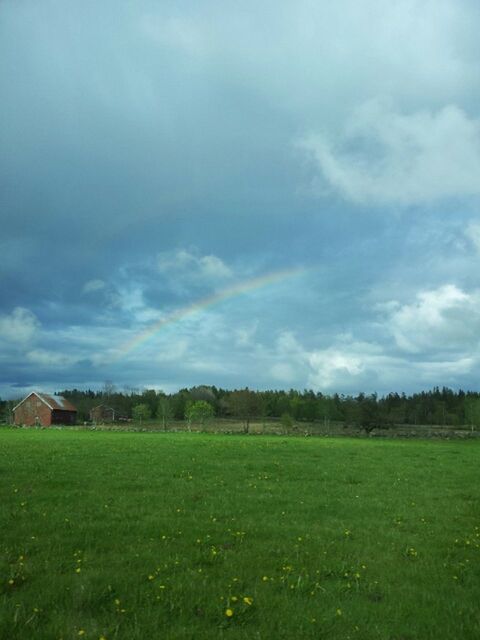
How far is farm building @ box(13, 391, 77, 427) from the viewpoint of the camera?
141625mm

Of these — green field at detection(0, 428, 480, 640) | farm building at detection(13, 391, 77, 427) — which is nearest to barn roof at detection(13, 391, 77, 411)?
farm building at detection(13, 391, 77, 427)

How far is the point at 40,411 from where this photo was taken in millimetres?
143000

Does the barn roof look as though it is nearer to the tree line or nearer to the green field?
the tree line

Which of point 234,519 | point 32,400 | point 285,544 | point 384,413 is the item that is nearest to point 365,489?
point 234,519

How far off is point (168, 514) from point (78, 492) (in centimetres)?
452

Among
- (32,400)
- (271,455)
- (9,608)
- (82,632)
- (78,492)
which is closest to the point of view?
(82,632)

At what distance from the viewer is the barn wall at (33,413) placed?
142 m

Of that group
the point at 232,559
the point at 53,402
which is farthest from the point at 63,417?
the point at 232,559

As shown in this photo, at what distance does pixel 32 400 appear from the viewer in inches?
5709

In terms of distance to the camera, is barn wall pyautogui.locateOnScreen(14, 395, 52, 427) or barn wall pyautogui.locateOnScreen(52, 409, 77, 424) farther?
barn wall pyautogui.locateOnScreen(52, 409, 77, 424)

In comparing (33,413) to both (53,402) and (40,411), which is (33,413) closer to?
(40,411)

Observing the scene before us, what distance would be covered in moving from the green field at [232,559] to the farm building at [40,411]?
423ft

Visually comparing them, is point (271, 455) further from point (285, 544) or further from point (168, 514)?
point (285, 544)

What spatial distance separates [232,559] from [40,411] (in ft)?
475
